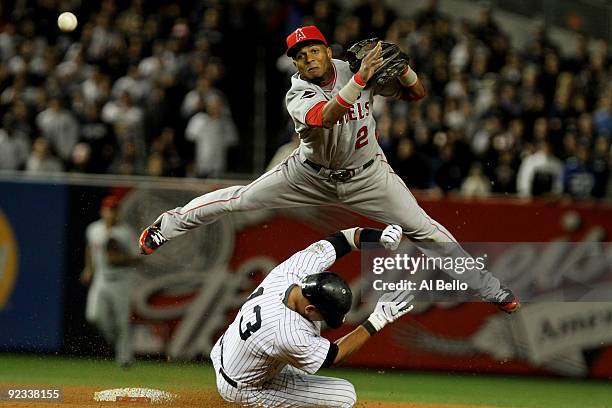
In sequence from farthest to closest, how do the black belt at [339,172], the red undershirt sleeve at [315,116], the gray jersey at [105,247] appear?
the gray jersey at [105,247] < the black belt at [339,172] < the red undershirt sleeve at [315,116]

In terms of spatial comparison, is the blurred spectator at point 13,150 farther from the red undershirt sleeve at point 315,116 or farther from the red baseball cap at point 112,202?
the red undershirt sleeve at point 315,116

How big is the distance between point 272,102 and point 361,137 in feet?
Result: 27.1

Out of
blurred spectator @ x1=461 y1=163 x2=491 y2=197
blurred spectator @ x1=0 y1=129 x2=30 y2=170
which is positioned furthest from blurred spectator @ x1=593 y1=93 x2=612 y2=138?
blurred spectator @ x1=0 y1=129 x2=30 y2=170

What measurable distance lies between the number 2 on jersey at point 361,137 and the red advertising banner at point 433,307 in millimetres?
4006

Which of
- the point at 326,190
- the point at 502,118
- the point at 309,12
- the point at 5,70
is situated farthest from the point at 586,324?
the point at 5,70

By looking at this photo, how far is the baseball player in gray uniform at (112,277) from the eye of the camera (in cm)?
1312

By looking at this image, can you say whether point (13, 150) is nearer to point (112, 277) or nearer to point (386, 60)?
point (112, 277)

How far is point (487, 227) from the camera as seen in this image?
13422 mm

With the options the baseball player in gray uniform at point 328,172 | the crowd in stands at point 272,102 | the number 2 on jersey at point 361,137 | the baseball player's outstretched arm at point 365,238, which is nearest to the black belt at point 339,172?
the baseball player in gray uniform at point 328,172

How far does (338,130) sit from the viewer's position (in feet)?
30.0

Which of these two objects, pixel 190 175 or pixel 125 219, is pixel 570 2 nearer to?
pixel 190 175

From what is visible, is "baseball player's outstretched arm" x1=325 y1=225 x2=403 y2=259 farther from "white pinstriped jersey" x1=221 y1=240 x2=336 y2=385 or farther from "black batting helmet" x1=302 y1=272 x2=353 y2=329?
"black batting helmet" x1=302 y1=272 x2=353 y2=329

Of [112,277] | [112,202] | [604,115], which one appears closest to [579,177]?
[604,115]

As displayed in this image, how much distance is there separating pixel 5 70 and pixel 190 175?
3.60 metres
